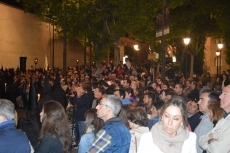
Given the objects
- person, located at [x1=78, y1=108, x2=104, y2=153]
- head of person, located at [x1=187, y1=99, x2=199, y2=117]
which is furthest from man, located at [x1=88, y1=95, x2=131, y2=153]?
head of person, located at [x1=187, y1=99, x2=199, y2=117]

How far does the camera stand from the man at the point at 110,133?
5539 mm

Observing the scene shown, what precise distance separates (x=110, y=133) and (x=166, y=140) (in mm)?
923

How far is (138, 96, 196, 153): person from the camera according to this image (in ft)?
16.1

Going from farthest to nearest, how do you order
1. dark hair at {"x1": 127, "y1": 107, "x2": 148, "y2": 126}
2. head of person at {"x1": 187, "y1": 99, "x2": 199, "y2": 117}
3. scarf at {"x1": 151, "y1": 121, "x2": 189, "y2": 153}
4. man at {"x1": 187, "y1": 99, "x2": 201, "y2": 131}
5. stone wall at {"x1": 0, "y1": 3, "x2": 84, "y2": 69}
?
stone wall at {"x1": 0, "y1": 3, "x2": 84, "y2": 69} < head of person at {"x1": 187, "y1": 99, "x2": 199, "y2": 117} < man at {"x1": 187, "y1": 99, "x2": 201, "y2": 131} < dark hair at {"x1": 127, "y1": 107, "x2": 148, "y2": 126} < scarf at {"x1": 151, "y1": 121, "x2": 189, "y2": 153}

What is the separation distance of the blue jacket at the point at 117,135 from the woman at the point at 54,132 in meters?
0.73

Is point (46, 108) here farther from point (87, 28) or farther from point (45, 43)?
point (45, 43)

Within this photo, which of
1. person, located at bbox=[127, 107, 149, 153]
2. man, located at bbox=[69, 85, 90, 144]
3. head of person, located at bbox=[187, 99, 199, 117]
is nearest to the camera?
person, located at bbox=[127, 107, 149, 153]

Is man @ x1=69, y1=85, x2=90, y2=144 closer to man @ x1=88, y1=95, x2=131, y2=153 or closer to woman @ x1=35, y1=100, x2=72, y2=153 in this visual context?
woman @ x1=35, y1=100, x2=72, y2=153

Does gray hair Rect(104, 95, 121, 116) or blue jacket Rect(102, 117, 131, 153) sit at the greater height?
gray hair Rect(104, 95, 121, 116)

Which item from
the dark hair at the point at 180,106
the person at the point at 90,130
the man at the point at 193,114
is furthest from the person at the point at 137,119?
the man at the point at 193,114

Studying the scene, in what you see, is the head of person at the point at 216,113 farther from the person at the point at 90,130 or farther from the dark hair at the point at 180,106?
the person at the point at 90,130

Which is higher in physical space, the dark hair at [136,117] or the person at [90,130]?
the dark hair at [136,117]

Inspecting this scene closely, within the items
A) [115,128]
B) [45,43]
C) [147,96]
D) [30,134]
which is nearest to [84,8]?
[45,43]

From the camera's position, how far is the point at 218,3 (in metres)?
39.9
